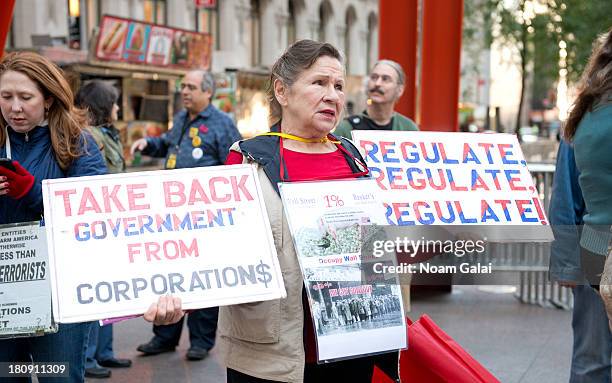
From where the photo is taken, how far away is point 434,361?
306 cm

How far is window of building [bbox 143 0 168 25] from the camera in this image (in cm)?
2452

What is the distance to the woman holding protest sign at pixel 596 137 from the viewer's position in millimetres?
2980

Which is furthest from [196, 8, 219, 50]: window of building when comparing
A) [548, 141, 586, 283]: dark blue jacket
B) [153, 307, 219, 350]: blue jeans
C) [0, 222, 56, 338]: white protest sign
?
[0, 222, 56, 338]: white protest sign

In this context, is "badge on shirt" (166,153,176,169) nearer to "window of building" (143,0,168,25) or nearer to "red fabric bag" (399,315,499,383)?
"red fabric bag" (399,315,499,383)

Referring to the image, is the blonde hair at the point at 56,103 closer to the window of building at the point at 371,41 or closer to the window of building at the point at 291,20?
the window of building at the point at 291,20

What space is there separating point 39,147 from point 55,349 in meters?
0.87

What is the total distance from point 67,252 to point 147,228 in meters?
0.28

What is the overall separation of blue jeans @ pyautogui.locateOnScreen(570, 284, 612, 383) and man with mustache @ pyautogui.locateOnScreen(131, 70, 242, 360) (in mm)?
2944

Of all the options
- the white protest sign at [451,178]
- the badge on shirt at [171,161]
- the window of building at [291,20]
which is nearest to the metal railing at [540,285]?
the badge on shirt at [171,161]

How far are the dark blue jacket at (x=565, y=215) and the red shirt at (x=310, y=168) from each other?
155cm

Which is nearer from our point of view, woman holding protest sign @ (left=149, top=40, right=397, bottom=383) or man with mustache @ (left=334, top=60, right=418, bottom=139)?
woman holding protest sign @ (left=149, top=40, right=397, bottom=383)

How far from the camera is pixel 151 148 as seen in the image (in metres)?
6.85

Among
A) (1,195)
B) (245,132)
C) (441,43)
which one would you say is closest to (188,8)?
(245,132)

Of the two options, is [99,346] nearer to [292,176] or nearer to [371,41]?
[292,176]
